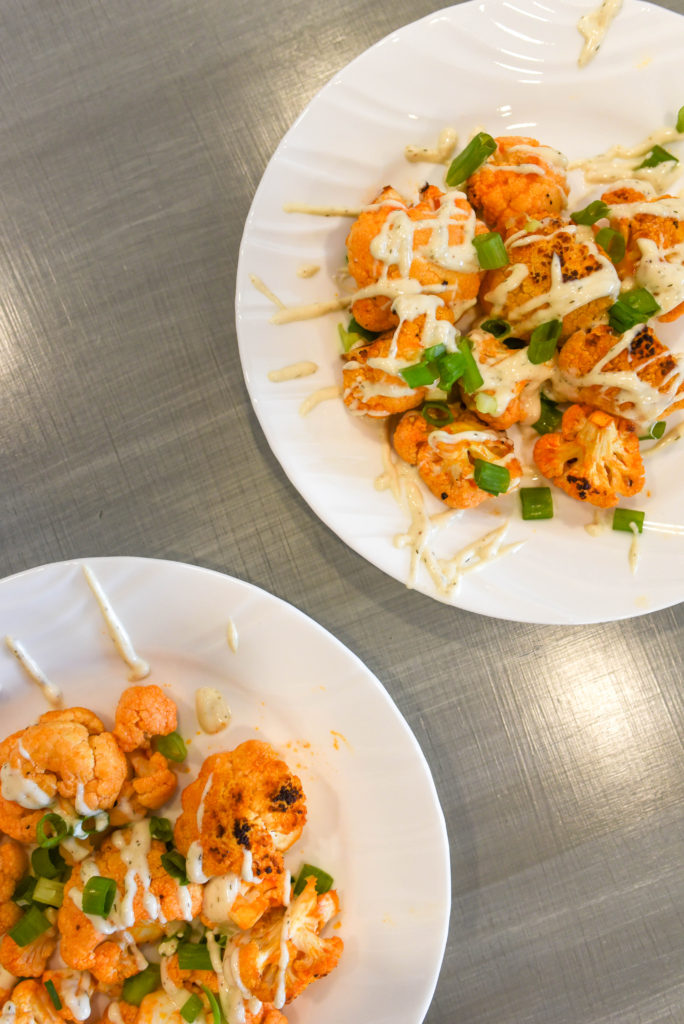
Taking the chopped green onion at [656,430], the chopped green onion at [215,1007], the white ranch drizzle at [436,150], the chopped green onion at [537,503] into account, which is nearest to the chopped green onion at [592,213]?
the white ranch drizzle at [436,150]

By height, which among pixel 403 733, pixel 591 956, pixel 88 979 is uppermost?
pixel 403 733

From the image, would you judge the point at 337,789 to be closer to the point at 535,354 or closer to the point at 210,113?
the point at 535,354

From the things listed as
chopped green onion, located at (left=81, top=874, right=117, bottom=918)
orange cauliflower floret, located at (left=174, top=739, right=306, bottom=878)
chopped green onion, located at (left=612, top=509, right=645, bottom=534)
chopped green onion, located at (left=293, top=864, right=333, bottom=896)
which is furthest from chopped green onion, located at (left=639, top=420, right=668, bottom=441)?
chopped green onion, located at (left=81, top=874, right=117, bottom=918)

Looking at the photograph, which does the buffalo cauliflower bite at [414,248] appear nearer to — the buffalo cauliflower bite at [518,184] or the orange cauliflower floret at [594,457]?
the buffalo cauliflower bite at [518,184]

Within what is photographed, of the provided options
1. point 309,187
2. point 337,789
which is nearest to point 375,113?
point 309,187

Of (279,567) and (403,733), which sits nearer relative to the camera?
(403,733)
